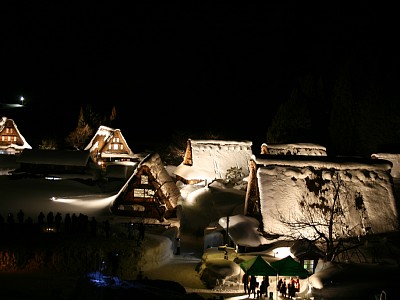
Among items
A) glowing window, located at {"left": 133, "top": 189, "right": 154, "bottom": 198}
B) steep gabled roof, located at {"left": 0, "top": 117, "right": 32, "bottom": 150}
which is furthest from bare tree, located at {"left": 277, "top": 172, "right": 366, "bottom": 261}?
steep gabled roof, located at {"left": 0, "top": 117, "right": 32, "bottom": 150}

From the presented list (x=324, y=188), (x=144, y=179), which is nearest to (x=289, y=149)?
(x=144, y=179)

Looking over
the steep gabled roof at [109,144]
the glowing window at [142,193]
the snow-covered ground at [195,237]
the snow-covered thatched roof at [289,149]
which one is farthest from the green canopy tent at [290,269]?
the steep gabled roof at [109,144]

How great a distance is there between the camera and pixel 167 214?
968 inches

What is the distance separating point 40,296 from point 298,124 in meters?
33.3

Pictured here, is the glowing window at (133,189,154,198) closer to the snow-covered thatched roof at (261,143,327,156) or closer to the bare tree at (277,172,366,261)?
the snow-covered thatched roof at (261,143,327,156)

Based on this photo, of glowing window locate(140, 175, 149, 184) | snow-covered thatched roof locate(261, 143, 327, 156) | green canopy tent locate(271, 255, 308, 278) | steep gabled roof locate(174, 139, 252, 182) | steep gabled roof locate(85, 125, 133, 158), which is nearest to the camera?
green canopy tent locate(271, 255, 308, 278)

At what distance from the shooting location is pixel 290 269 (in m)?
13.4

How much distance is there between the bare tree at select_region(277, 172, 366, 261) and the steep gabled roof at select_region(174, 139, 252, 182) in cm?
1234

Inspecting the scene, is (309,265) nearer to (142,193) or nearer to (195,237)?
(195,237)

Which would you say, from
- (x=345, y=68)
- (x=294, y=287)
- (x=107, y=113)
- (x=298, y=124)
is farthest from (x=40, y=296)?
(x=107, y=113)

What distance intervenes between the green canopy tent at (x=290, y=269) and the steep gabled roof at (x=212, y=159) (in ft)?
54.6

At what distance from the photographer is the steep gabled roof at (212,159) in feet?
→ 99.5

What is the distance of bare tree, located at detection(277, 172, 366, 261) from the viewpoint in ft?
56.2

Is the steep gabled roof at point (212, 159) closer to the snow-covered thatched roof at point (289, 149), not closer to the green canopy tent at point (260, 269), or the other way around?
the snow-covered thatched roof at point (289, 149)
